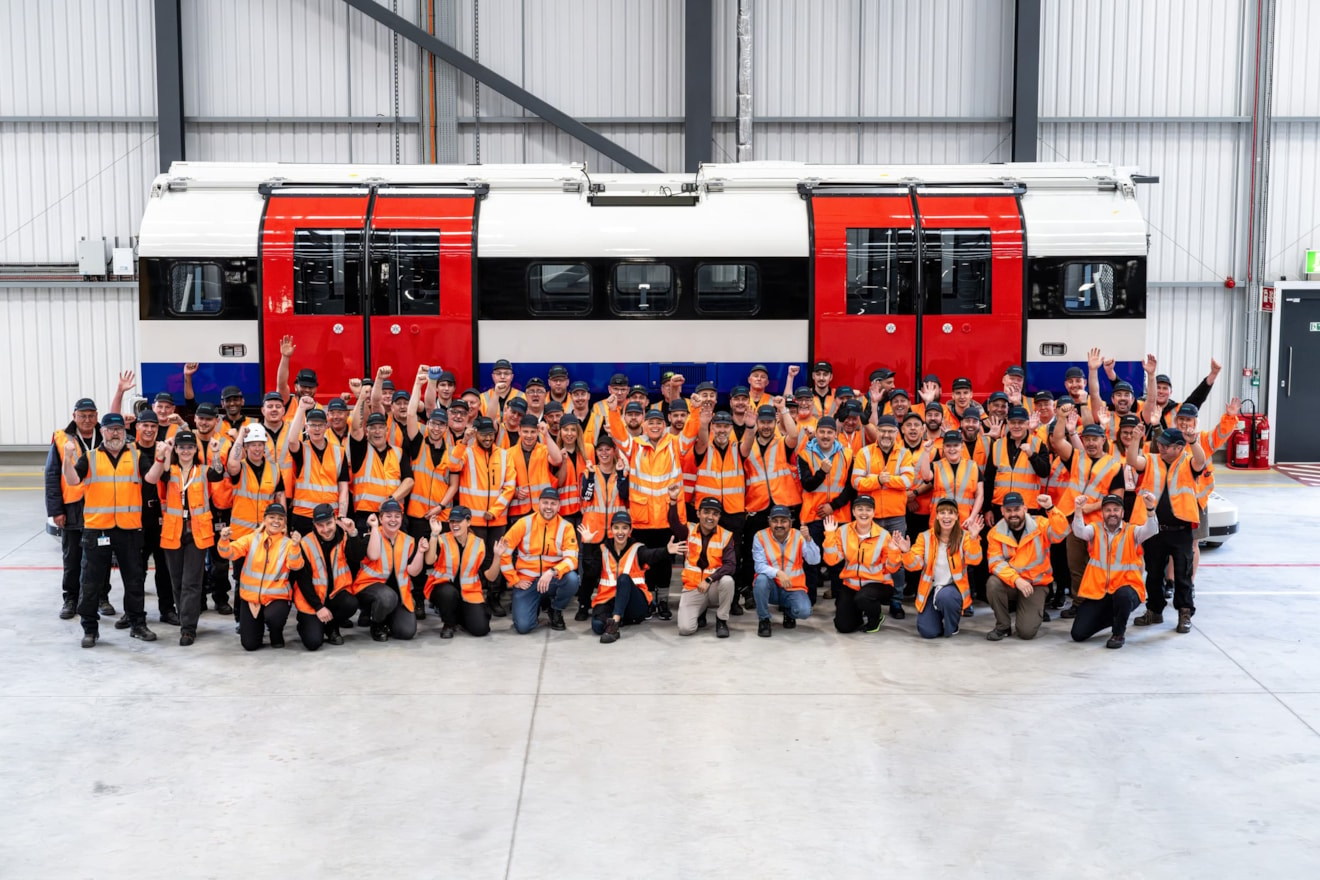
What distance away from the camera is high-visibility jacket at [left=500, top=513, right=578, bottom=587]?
399 inches

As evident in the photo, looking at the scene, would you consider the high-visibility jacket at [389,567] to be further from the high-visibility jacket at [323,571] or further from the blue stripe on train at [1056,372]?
the blue stripe on train at [1056,372]

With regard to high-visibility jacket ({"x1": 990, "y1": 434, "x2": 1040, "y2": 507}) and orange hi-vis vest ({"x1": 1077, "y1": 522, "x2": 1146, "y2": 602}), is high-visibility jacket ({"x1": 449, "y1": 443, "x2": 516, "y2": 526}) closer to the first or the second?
high-visibility jacket ({"x1": 990, "y1": 434, "x2": 1040, "y2": 507})

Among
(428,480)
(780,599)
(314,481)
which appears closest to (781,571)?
(780,599)

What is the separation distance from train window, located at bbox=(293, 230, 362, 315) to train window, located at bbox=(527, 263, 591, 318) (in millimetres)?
1872

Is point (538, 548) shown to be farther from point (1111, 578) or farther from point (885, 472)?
point (1111, 578)

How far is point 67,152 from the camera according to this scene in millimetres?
18500

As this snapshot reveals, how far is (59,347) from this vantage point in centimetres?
1869

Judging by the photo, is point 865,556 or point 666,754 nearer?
point 666,754

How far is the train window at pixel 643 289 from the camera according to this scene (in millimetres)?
13461

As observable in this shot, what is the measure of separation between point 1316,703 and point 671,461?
507 centimetres

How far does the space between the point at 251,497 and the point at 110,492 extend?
3.45 feet

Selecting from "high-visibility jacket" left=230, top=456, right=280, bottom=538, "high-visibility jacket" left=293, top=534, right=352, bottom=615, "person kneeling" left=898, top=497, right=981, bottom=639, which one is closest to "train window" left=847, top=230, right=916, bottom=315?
"person kneeling" left=898, top=497, right=981, bottom=639

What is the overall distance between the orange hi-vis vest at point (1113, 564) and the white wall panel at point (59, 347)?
47.7ft

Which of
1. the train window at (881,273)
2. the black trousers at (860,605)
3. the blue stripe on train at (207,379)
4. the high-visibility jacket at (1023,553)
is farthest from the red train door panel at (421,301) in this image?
the high-visibility jacket at (1023,553)
